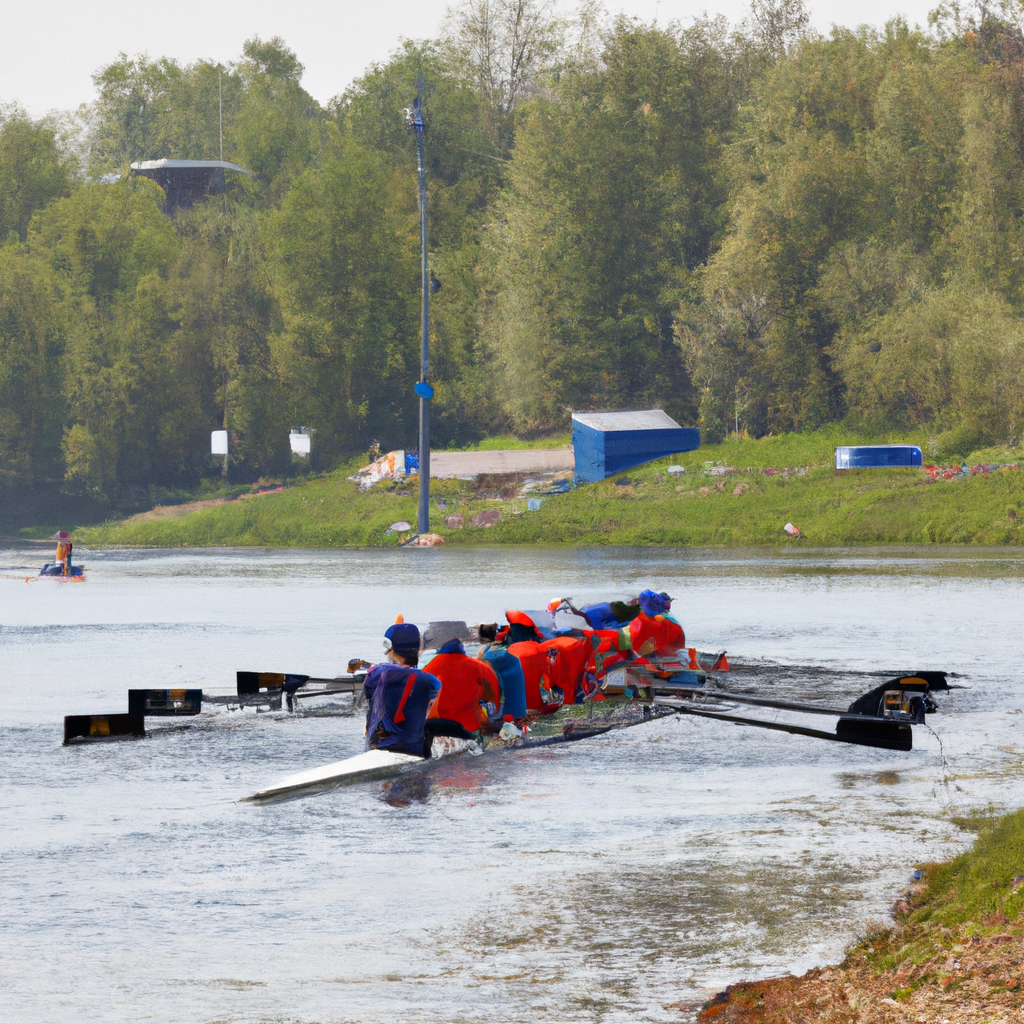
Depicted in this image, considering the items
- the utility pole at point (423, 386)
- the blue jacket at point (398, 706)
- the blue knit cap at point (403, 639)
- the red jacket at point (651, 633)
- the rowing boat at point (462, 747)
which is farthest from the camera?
the utility pole at point (423, 386)

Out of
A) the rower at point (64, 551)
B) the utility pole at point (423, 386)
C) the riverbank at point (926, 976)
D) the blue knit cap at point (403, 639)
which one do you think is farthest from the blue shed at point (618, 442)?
the riverbank at point (926, 976)

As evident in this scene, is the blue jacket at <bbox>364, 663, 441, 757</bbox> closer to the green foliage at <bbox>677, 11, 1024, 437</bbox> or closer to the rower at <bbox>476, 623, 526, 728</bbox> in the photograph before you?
the rower at <bbox>476, 623, 526, 728</bbox>

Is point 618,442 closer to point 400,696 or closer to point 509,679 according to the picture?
point 509,679

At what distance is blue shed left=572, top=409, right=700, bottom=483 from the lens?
2437 inches

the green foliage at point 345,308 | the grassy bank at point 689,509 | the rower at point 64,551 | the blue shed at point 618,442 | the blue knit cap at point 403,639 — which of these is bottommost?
the blue knit cap at point 403,639

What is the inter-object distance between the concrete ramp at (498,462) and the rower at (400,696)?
164ft

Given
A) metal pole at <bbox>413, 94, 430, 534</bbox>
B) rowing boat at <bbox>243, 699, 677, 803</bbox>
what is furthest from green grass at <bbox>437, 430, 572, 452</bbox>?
rowing boat at <bbox>243, 699, 677, 803</bbox>

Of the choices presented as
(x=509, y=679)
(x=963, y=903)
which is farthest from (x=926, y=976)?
(x=509, y=679)

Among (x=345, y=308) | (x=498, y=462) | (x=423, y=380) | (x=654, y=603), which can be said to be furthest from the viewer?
(x=345, y=308)

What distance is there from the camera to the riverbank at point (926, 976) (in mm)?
6930

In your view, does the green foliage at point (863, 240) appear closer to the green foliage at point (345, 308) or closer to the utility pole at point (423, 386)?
the utility pole at point (423, 386)

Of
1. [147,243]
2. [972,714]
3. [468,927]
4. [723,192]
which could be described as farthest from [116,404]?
[468,927]

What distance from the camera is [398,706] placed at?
14062mm

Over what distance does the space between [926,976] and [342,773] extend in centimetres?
718
